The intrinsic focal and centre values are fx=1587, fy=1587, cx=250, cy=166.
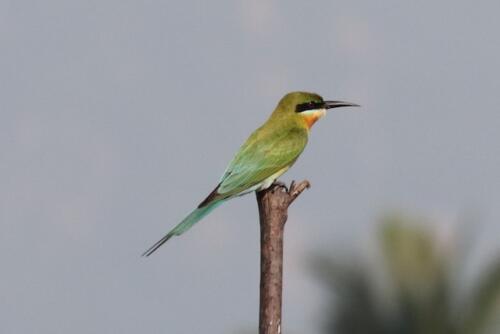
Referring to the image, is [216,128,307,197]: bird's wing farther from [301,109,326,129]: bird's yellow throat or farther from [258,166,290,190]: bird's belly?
[301,109,326,129]: bird's yellow throat

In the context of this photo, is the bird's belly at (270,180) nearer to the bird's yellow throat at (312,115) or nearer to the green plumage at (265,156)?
the green plumage at (265,156)

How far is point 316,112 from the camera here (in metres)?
10.5

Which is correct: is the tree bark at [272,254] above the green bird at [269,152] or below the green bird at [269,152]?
below

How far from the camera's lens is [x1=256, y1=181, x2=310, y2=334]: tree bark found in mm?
8797

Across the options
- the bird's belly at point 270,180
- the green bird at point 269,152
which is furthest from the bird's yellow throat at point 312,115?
the bird's belly at point 270,180

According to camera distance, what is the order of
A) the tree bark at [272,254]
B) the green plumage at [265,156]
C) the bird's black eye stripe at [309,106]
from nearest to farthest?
1. the tree bark at [272,254]
2. the green plumage at [265,156]
3. the bird's black eye stripe at [309,106]

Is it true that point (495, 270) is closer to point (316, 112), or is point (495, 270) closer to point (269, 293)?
point (316, 112)

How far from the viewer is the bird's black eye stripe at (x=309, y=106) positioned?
1038 centimetres

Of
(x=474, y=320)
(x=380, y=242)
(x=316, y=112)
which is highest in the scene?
(x=316, y=112)

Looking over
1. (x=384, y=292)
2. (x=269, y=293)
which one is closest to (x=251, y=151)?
(x=269, y=293)

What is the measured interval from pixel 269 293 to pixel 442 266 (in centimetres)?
887

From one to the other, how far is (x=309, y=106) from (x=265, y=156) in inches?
28.9

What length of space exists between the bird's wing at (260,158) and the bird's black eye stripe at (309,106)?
0.55 feet

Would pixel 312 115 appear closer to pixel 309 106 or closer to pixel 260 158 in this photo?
pixel 309 106
